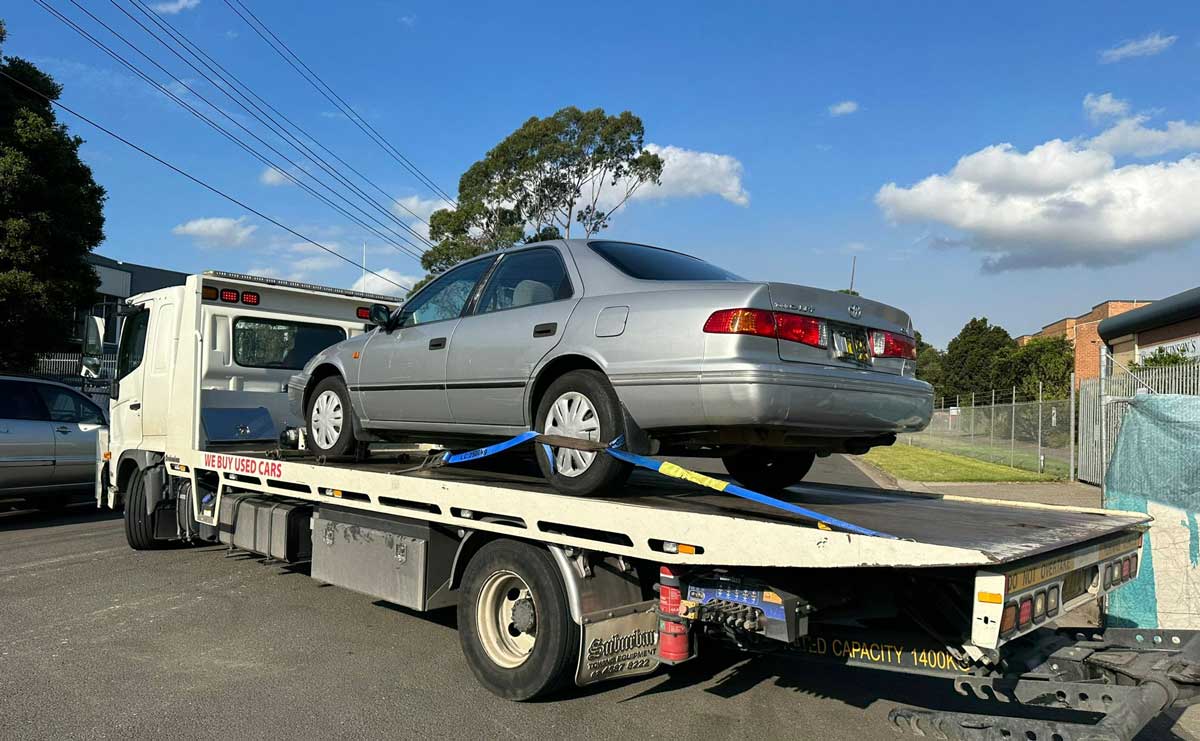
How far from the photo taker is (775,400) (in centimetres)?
366

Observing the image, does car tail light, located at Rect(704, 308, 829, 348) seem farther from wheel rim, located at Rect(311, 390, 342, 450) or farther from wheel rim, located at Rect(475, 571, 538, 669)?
wheel rim, located at Rect(311, 390, 342, 450)

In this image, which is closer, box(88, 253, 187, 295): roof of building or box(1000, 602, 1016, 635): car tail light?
box(1000, 602, 1016, 635): car tail light

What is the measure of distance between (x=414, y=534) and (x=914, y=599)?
278 cm

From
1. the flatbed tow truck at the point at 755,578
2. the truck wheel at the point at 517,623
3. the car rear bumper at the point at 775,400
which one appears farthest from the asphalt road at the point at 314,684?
the car rear bumper at the point at 775,400

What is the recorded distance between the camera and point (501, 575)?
436 centimetres

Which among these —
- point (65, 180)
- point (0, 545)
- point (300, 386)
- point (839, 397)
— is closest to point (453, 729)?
point (839, 397)

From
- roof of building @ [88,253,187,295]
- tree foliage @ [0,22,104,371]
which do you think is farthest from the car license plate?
roof of building @ [88,253,187,295]

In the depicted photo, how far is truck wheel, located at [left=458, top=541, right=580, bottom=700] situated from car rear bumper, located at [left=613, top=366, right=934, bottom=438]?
0.92 m

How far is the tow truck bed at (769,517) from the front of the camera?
2.96 meters

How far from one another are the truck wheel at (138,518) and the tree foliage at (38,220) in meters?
10.9

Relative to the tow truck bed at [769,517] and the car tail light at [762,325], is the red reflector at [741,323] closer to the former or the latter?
the car tail light at [762,325]

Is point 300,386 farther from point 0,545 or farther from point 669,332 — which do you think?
point 0,545

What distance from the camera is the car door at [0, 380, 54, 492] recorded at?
9570 mm

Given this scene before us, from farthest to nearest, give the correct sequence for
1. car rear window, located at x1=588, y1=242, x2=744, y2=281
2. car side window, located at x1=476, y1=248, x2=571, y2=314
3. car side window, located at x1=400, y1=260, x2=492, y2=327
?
1. car side window, located at x1=400, y1=260, x2=492, y2=327
2. car side window, located at x1=476, y1=248, x2=571, y2=314
3. car rear window, located at x1=588, y1=242, x2=744, y2=281
